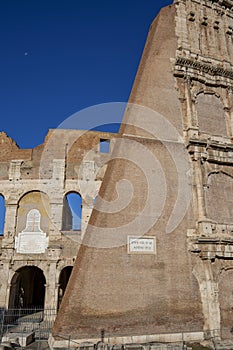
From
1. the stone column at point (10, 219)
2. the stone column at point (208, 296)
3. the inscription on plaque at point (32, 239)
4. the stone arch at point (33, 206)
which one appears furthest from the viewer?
the stone arch at point (33, 206)

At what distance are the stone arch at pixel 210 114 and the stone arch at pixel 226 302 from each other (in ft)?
26.1

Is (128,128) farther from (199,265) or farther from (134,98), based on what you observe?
(199,265)

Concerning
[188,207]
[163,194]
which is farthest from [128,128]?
[188,207]

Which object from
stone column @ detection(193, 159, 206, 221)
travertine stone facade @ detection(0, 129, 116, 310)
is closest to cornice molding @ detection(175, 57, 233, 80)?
stone column @ detection(193, 159, 206, 221)

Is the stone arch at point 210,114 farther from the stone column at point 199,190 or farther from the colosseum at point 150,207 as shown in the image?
the stone column at point 199,190

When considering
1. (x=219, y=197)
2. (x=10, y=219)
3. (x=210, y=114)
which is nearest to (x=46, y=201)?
(x=10, y=219)

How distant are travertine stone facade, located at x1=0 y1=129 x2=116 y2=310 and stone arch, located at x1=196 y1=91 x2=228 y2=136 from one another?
8.07 meters

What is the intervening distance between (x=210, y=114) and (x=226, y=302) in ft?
34.3

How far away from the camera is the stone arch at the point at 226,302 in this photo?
43.3ft

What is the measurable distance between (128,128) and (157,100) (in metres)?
2.68

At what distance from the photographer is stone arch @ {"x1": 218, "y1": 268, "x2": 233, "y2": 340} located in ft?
43.3

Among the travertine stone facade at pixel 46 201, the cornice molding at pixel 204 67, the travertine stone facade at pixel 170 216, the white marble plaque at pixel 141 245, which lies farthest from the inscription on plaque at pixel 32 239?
the cornice molding at pixel 204 67

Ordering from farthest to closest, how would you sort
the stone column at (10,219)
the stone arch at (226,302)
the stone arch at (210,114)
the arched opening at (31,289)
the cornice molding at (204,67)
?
the arched opening at (31,289) < the stone column at (10,219) < the cornice molding at (204,67) < the stone arch at (210,114) < the stone arch at (226,302)

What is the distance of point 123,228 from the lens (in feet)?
43.9
